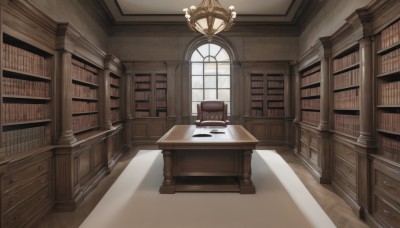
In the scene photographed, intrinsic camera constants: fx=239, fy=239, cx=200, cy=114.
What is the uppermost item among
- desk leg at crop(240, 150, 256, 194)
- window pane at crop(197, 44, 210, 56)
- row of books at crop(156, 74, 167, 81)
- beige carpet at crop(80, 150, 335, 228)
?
window pane at crop(197, 44, 210, 56)

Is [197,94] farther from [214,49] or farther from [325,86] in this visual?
[325,86]

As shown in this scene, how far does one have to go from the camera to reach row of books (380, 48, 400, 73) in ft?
7.51

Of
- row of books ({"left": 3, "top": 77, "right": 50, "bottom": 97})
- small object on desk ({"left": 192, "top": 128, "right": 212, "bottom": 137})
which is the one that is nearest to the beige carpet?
small object on desk ({"left": 192, "top": 128, "right": 212, "bottom": 137})

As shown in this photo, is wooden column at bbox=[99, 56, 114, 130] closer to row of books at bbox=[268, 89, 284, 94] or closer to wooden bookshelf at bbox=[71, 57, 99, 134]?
wooden bookshelf at bbox=[71, 57, 99, 134]

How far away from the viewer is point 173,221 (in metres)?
2.54

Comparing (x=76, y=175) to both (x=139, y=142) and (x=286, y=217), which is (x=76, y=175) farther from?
(x=139, y=142)

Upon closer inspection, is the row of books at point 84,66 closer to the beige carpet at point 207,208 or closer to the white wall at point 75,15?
the white wall at point 75,15

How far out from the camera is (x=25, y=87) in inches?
99.2

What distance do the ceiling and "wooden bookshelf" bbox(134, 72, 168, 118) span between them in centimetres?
153

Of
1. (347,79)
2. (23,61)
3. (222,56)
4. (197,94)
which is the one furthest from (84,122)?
(222,56)

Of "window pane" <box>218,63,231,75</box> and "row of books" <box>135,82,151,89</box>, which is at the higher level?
"window pane" <box>218,63,231,75</box>

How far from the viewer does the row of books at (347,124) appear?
310 cm

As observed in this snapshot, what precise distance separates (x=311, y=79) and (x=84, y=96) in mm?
4284

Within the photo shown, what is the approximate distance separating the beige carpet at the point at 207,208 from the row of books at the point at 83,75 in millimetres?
1750
